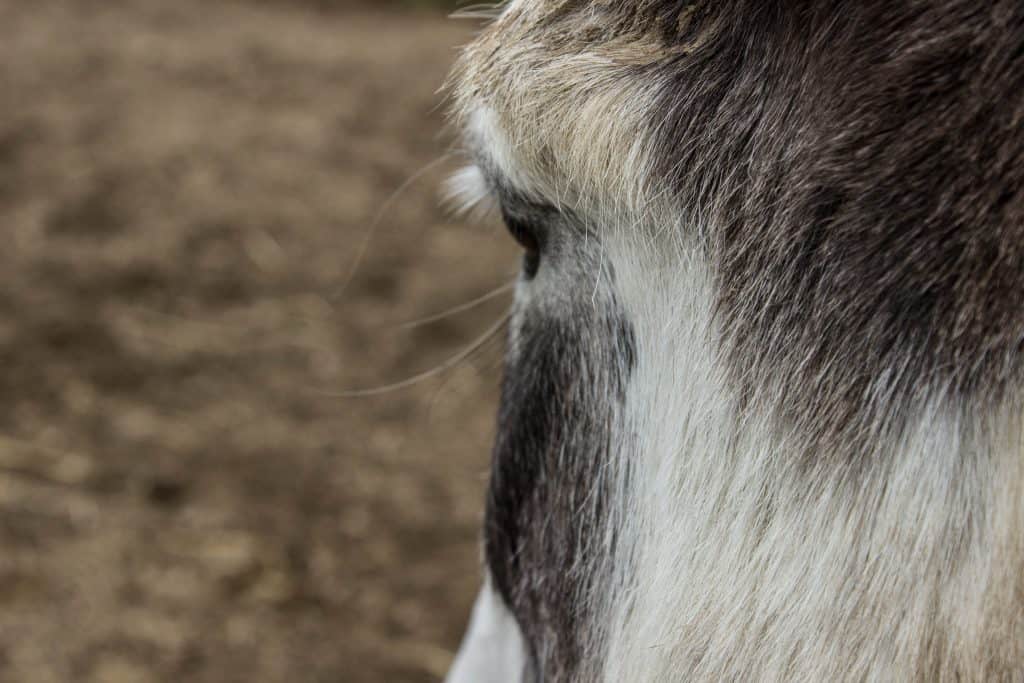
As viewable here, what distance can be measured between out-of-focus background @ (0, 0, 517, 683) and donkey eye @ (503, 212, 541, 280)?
38 cm

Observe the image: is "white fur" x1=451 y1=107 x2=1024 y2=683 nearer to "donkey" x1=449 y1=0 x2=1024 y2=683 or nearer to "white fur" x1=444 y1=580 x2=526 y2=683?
"donkey" x1=449 y1=0 x2=1024 y2=683

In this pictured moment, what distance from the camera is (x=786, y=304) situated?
84 centimetres

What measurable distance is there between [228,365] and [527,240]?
2362 mm

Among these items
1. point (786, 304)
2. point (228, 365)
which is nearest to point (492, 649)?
point (786, 304)

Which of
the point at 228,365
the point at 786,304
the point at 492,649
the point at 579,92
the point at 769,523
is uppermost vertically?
the point at 579,92

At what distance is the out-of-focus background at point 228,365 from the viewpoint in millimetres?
2549

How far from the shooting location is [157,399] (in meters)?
3.13

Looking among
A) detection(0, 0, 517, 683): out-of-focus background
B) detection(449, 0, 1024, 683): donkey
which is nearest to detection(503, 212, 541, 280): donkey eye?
detection(449, 0, 1024, 683): donkey

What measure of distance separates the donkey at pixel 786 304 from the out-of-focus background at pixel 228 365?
1.80ft

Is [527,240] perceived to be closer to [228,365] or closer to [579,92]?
[579,92]

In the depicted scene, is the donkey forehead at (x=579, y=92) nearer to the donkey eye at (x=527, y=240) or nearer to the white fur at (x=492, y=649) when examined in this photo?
the donkey eye at (x=527, y=240)

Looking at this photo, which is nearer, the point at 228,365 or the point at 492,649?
the point at 492,649

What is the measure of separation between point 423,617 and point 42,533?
2.85 ft

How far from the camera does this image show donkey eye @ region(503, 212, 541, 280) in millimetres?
1054
